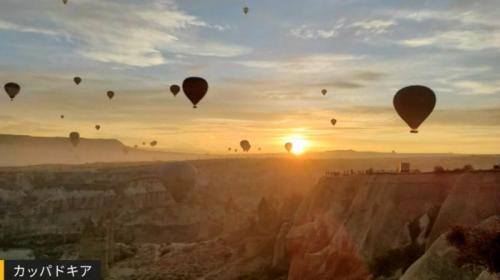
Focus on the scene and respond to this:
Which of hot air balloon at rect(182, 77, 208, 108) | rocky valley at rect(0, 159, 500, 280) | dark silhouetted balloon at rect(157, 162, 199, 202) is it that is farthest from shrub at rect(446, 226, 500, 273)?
dark silhouetted balloon at rect(157, 162, 199, 202)

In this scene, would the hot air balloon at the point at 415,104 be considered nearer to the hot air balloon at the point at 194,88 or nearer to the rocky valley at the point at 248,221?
the rocky valley at the point at 248,221

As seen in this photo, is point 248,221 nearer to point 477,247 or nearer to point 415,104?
point 415,104

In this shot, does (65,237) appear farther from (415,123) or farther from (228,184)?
(415,123)

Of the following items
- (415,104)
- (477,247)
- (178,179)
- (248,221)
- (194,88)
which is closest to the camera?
(477,247)

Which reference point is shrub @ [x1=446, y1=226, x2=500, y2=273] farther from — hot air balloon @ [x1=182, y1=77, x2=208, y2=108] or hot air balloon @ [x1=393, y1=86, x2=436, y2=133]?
hot air balloon @ [x1=182, y1=77, x2=208, y2=108]

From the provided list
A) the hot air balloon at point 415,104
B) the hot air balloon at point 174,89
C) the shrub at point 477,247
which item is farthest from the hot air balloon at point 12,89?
the shrub at point 477,247

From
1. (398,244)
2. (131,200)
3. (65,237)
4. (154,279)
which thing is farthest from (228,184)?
(398,244)

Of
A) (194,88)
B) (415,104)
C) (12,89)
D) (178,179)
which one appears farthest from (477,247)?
(12,89)

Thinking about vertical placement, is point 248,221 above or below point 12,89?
below
